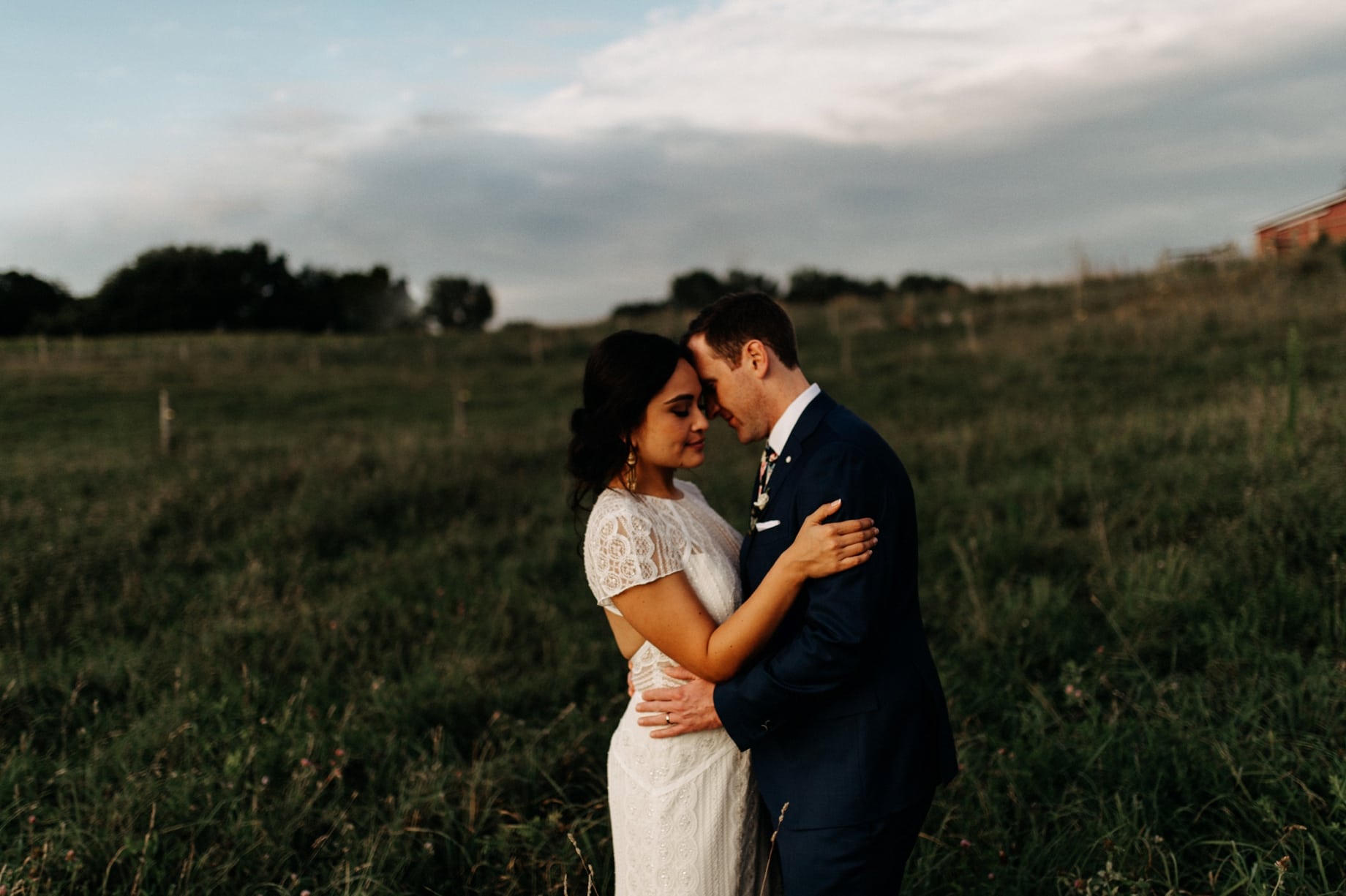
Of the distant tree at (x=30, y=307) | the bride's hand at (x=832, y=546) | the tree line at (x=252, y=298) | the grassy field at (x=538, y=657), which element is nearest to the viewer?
the bride's hand at (x=832, y=546)

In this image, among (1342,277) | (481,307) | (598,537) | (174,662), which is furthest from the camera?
(481,307)

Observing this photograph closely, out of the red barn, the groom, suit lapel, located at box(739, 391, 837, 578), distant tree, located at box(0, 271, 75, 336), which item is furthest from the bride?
distant tree, located at box(0, 271, 75, 336)

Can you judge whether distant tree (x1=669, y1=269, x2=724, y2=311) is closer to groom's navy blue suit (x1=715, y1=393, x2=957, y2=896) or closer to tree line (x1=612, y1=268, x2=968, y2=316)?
tree line (x1=612, y1=268, x2=968, y2=316)

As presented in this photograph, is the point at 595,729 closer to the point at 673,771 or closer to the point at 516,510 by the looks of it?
the point at 673,771

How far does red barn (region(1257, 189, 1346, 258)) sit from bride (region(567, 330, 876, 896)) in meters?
27.6

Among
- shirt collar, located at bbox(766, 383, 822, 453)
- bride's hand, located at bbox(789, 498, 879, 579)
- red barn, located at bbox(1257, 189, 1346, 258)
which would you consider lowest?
Result: bride's hand, located at bbox(789, 498, 879, 579)

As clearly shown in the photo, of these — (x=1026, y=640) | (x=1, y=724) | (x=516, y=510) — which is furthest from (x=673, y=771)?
(x=516, y=510)

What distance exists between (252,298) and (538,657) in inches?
3387

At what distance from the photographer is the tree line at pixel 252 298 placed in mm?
76938

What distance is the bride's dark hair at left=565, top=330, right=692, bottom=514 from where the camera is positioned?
2371 mm

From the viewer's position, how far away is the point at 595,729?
457 centimetres

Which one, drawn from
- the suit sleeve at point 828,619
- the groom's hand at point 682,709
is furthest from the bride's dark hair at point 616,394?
the groom's hand at point 682,709

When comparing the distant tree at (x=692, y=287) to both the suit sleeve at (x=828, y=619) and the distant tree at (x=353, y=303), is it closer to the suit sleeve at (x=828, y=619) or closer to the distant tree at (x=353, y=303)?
the distant tree at (x=353, y=303)

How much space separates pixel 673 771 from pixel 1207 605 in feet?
14.2
